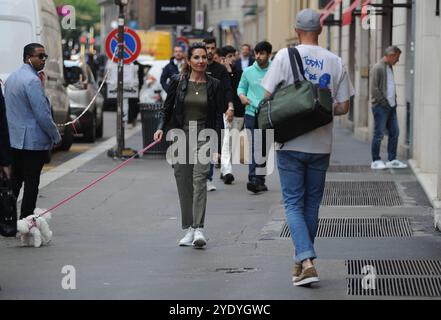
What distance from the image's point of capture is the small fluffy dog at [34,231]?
10.7 metres

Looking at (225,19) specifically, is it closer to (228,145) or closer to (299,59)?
(228,145)

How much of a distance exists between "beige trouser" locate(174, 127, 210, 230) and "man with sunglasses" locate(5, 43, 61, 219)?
Answer: 1300 mm

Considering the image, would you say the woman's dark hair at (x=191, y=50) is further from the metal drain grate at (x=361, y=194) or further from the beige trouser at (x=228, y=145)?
the beige trouser at (x=228, y=145)

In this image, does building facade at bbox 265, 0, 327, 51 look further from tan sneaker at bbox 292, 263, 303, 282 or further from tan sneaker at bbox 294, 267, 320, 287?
tan sneaker at bbox 294, 267, 320, 287

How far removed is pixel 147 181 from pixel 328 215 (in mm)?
4463

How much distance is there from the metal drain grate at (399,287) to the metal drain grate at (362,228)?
240 centimetres

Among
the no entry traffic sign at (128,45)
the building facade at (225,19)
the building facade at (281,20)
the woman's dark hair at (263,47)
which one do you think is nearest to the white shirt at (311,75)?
the woman's dark hair at (263,47)

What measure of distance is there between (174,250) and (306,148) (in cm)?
229

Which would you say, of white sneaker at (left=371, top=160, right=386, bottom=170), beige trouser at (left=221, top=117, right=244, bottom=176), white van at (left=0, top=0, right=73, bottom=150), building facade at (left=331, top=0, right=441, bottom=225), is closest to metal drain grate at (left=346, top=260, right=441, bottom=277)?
building facade at (left=331, top=0, right=441, bottom=225)

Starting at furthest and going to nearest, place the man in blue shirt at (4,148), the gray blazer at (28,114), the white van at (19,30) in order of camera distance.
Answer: the white van at (19,30), the gray blazer at (28,114), the man in blue shirt at (4,148)

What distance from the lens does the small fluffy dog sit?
1070cm

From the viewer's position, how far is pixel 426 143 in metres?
17.0
